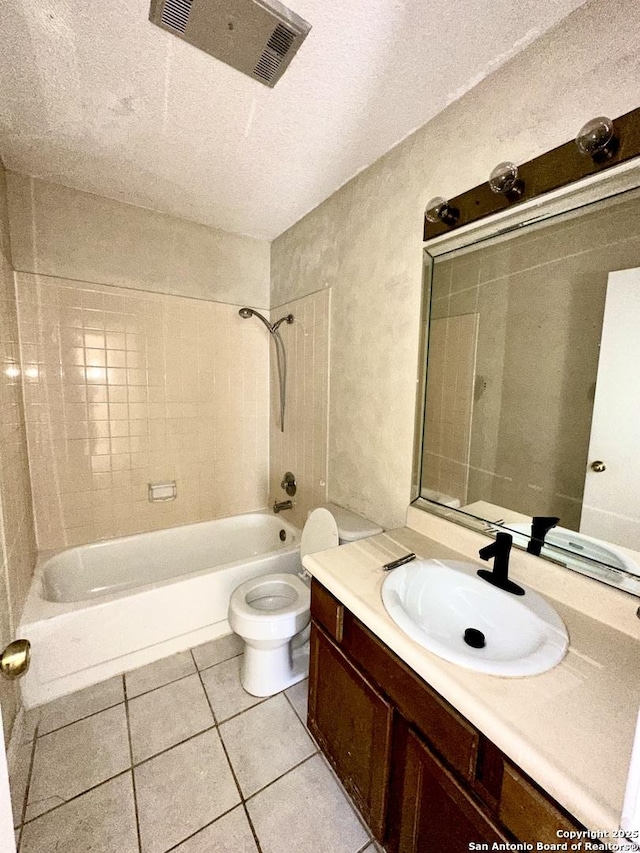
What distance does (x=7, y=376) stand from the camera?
149cm

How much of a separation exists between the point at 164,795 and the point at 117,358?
200cm

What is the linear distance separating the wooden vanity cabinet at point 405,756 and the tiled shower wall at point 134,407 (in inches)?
58.6

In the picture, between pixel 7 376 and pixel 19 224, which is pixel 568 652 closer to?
pixel 7 376

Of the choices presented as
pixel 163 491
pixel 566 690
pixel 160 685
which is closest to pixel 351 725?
pixel 566 690

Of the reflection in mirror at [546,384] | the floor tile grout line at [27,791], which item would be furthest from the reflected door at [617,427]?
the floor tile grout line at [27,791]

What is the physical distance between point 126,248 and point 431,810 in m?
2.67

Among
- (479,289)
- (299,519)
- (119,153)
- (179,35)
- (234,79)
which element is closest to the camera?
(179,35)

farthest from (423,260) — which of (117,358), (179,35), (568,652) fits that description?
(117,358)

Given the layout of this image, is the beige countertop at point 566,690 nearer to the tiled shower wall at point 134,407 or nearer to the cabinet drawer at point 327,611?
the cabinet drawer at point 327,611

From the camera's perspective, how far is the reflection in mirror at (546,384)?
2.87 feet

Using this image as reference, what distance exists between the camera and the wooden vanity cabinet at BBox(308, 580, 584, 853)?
58 cm

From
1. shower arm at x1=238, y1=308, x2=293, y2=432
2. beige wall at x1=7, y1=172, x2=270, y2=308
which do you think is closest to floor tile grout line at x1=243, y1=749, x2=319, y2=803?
shower arm at x1=238, y1=308, x2=293, y2=432

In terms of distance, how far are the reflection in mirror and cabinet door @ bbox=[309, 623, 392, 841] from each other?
0.66 metres

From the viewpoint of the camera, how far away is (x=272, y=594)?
5.62 ft
